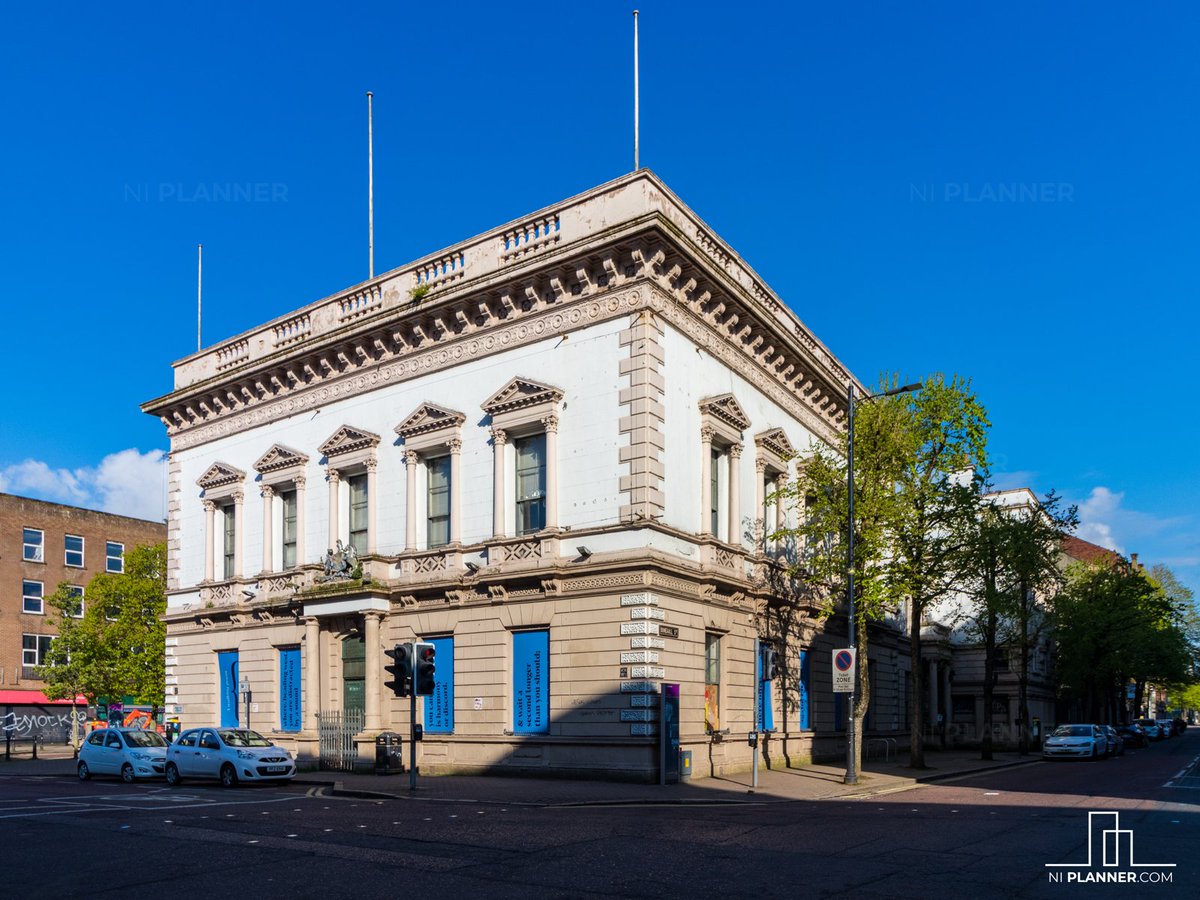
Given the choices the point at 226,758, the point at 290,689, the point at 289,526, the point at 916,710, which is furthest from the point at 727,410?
the point at 290,689

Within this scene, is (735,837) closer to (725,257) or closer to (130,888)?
(130,888)

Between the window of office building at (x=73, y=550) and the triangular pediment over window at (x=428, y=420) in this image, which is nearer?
the triangular pediment over window at (x=428, y=420)

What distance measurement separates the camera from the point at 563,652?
2483 centimetres

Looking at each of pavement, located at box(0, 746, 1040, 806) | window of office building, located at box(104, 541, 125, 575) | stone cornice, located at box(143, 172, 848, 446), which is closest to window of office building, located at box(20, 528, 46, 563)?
window of office building, located at box(104, 541, 125, 575)

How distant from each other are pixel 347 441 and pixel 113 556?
44625 mm

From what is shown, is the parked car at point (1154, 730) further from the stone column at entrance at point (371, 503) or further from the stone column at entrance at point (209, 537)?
the stone column at entrance at point (209, 537)

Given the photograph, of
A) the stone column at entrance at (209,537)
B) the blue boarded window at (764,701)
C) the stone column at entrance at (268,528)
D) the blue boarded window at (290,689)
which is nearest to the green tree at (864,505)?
the blue boarded window at (764,701)

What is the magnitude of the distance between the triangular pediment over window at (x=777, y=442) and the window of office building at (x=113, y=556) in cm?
5114

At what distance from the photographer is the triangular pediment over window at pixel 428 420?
28.0m

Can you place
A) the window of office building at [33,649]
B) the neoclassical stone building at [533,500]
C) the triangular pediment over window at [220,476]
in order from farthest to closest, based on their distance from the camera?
the window of office building at [33,649]
the triangular pediment over window at [220,476]
the neoclassical stone building at [533,500]

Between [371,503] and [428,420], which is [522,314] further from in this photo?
[371,503]

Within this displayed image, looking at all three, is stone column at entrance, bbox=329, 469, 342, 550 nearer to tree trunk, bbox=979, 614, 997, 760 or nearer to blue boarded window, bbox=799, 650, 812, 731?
blue boarded window, bbox=799, 650, 812, 731

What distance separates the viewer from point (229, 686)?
3384 cm

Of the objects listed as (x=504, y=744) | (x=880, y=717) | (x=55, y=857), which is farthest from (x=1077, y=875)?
(x=880, y=717)
